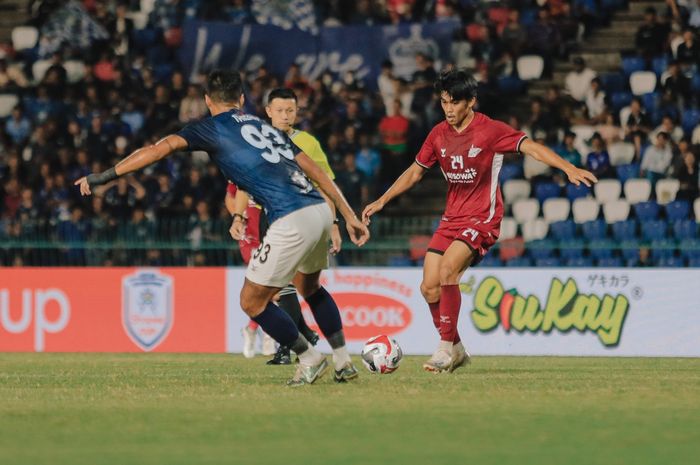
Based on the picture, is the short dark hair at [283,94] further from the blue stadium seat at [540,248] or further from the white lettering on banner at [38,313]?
the white lettering on banner at [38,313]

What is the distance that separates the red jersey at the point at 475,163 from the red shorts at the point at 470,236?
45 mm

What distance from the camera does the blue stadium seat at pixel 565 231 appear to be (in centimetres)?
1948

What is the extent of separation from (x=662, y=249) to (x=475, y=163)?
594 cm

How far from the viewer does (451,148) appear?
41.1 ft

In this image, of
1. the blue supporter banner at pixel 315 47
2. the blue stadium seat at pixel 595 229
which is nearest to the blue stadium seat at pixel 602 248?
the blue stadium seat at pixel 595 229

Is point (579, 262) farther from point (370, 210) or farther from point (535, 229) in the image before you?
point (370, 210)

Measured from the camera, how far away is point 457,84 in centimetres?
1222

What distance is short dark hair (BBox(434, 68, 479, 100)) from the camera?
12211 mm

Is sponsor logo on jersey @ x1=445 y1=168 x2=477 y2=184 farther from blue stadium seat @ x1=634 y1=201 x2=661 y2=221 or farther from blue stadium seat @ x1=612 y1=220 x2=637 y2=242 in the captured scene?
blue stadium seat @ x1=634 y1=201 x2=661 y2=221

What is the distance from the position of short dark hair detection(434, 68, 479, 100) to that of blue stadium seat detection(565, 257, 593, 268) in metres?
6.15

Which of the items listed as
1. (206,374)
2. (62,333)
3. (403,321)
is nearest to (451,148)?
(206,374)

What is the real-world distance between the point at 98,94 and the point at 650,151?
9648 mm

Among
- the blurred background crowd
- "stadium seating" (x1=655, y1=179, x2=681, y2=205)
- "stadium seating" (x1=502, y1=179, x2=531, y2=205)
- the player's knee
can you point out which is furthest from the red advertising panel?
the player's knee

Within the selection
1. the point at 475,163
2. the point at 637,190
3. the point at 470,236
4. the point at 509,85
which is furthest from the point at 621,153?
the point at 470,236
